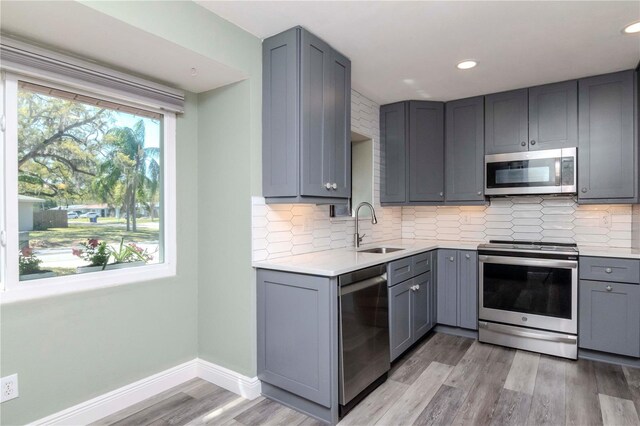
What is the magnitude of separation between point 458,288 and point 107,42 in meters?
3.33

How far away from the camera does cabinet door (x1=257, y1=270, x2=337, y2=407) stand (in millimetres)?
2041

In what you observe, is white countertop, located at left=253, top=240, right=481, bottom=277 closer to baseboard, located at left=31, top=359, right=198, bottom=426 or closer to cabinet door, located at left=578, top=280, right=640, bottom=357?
baseboard, located at left=31, top=359, right=198, bottom=426

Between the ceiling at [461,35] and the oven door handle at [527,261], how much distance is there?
159cm

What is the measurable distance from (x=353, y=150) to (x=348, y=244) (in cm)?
109

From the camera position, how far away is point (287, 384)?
2.20m

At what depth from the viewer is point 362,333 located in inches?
88.1

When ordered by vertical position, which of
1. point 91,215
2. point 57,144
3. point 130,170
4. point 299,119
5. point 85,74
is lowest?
point 91,215

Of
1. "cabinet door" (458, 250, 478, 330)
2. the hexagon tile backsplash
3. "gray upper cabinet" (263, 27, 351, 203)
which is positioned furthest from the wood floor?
"gray upper cabinet" (263, 27, 351, 203)

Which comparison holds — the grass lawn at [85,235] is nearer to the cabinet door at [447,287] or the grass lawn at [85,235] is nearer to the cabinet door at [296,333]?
the cabinet door at [296,333]

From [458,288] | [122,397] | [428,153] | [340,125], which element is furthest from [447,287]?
[122,397]

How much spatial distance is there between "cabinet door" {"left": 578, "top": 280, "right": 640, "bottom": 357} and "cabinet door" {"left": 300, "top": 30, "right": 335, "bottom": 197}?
2282 mm

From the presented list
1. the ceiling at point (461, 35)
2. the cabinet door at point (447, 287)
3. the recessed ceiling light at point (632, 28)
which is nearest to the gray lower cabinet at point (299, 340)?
the ceiling at point (461, 35)

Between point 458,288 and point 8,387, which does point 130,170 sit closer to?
point 8,387

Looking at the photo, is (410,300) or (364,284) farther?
(410,300)
